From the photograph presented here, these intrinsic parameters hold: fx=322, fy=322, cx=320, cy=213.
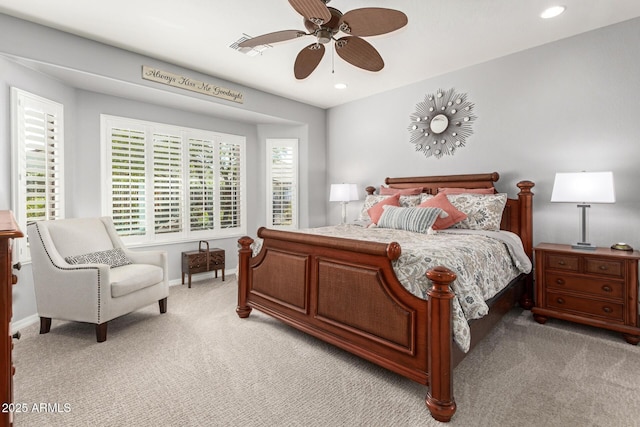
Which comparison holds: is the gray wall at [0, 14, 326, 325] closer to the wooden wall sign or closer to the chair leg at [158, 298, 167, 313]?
the wooden wall sign

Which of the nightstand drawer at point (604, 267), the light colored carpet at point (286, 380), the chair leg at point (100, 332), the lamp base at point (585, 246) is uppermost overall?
the lamp base at point (585, 246)

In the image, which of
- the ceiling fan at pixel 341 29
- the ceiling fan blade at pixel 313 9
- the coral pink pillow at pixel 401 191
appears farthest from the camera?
the coral pink pillow at pixel 401 191

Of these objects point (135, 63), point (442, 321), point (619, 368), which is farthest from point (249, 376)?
point (135, 63)

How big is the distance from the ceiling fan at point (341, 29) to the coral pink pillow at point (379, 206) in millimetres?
1562

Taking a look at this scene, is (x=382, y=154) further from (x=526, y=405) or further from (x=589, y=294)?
(x=526, y=405)

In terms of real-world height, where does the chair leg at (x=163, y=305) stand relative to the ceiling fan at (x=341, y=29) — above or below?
below

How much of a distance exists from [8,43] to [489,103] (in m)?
4.66

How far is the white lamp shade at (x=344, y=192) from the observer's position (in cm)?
472

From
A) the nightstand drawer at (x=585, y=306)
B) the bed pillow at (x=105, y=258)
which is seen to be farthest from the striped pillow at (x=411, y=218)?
the bed pillow at (x=105, y=258)

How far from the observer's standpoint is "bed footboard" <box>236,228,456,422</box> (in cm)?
173

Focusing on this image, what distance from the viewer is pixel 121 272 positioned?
116 inches

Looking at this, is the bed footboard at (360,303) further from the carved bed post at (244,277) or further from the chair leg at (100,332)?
the chair leg at (100,332)

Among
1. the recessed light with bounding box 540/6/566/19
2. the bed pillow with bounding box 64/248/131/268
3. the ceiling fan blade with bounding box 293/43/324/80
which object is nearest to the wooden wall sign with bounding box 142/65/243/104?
the ceiling fan blade with bounding box 293/43/324/80

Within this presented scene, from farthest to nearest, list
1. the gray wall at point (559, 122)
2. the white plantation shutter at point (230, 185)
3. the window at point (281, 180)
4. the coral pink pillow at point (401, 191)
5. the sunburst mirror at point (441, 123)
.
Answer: the window at point (281, 180)
the white plantation shutter at point (230, 185)
the coral pink pillow at point (401, 191)
the sunburst mirror at point (441, 123)
the gray wall at point (559, 122)
